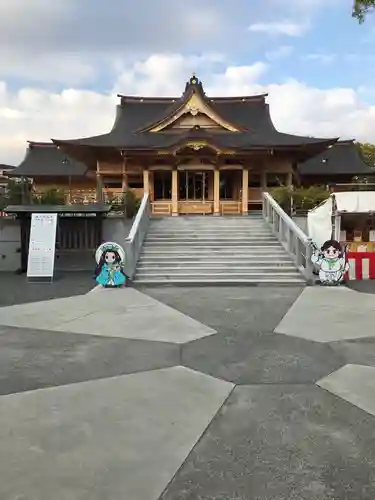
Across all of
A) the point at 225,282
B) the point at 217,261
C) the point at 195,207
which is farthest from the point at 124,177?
the point at 225,282

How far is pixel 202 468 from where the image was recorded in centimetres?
320

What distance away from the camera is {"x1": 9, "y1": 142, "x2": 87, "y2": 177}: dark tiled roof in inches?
1017

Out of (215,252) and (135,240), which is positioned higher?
(135,240)

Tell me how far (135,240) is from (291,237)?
15.3ft

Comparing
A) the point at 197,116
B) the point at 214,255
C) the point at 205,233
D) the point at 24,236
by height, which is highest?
the point at 197,116

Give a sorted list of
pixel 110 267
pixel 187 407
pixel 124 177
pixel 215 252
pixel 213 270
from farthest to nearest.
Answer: pixel 124 177 < pixel 215 252 < pixel 213 270 < pixel 110 267 < pixel 187 407

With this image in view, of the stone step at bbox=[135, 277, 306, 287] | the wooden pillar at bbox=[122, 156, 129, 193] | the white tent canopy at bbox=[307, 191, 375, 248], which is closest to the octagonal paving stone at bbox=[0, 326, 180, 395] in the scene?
the stone step at bbox=[135, 277, 306, 287]

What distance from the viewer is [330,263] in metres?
11.9

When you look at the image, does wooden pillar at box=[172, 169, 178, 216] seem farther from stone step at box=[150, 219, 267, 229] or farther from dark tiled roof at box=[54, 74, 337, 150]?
stone step at box=[150, 219, 267, 229]

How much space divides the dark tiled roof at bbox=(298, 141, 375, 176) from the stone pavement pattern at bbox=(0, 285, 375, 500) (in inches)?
711

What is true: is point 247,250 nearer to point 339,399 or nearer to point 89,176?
point 339,399

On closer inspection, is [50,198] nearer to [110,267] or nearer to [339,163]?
[110,267]

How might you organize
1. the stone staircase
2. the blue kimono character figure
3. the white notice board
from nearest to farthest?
1. the blue kimono character figure
2. the stone staircase
3. the white notice board

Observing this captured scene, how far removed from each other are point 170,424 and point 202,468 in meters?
0.78
